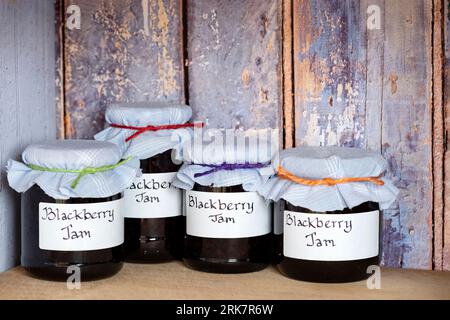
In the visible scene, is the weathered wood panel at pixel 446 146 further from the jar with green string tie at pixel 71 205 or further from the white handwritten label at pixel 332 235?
the jar with green string tie at pixel 71 205

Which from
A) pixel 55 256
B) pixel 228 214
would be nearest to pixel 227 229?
pixel 228 214

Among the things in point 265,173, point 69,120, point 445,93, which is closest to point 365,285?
point 265,173

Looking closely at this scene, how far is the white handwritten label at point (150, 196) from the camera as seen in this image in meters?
1.19

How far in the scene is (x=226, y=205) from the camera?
112 cm

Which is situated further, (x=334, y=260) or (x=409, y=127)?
(x=409, y=127)

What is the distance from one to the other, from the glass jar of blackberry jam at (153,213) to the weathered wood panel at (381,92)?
21cm

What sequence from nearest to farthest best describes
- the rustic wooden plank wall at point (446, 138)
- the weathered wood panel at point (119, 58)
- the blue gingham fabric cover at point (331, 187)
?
the blue gingham fabric cover at point (331, 187)
the rustic wooden plank wall at point (446, 138)
the weathered wood panel at point (119, 58)

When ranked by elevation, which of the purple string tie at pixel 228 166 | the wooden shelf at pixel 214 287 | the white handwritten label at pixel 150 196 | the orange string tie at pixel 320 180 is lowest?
the wooden shelf at pixel 214 287

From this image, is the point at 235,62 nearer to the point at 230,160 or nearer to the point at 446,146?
the point at 230,160

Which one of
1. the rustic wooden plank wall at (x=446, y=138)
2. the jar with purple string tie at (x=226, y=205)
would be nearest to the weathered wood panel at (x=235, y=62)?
the jar with purple string tie at (x=226, y=205)

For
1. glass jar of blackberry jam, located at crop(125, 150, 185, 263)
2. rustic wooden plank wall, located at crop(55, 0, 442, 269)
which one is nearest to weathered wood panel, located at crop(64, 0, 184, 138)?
rustic wooden plank wall, located at crop(55, 0, 442, 269)

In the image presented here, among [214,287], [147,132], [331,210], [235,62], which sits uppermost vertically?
[235,62]

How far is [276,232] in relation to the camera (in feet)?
3.80

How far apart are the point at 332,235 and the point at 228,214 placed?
0.15m
